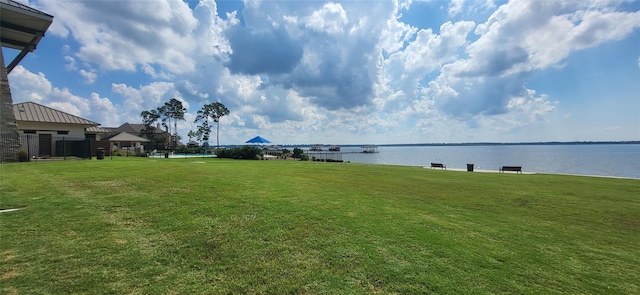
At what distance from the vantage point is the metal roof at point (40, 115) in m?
22.1

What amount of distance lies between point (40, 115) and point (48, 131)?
1.42 metres

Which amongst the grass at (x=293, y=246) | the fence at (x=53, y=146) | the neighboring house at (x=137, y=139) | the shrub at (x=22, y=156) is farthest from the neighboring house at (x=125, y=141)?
the grass at (x=293, y=246)

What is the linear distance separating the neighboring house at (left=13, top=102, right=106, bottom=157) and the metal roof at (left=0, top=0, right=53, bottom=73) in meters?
3.79

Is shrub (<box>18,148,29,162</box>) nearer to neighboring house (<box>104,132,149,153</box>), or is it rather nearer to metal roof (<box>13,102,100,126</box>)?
metal roof (<box>13,102,100,126</box>)

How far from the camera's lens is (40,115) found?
23.1 m

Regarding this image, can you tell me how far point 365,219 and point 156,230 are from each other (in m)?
3.89

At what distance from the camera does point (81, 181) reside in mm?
8984

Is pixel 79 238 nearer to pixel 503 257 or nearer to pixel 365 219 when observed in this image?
pixel 365 219

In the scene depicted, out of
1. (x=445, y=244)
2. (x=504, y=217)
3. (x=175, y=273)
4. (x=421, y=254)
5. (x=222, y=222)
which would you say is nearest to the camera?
(x=175, y=273)

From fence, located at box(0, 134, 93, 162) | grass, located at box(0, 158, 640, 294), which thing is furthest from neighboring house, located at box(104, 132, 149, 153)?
grass, located at box(0, 158, 640, 294)

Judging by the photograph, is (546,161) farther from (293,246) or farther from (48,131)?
(48,131)

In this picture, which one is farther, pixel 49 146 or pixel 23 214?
pixel 49 146

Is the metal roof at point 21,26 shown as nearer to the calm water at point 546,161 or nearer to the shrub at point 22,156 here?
the shrub at point 22,156

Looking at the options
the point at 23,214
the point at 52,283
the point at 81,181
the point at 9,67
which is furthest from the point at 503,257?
the point at 9,67
